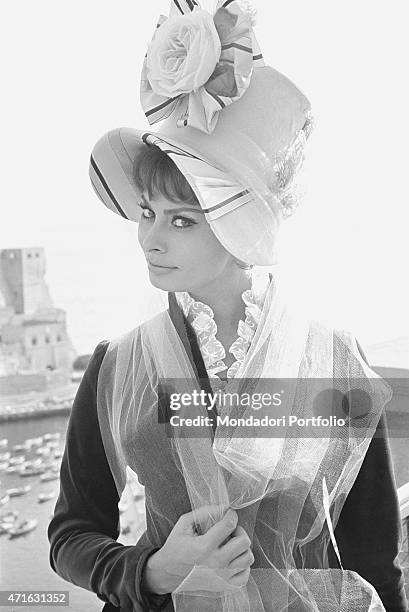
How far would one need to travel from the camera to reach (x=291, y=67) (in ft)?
4.09

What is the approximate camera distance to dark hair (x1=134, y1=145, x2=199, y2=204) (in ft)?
2.61

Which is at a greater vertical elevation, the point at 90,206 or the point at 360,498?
the point at 90,206

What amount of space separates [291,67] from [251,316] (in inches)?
22.0

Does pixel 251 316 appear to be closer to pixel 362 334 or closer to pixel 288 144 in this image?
pixel 288 144

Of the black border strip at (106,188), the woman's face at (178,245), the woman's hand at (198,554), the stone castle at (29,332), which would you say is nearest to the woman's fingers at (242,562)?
the woman's hand at (198,554)

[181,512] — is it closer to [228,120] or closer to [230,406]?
[230,406]

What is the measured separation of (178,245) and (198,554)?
0.33 m

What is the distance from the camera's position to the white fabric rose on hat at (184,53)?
2.46 feet

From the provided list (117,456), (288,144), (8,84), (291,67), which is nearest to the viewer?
(288,144)

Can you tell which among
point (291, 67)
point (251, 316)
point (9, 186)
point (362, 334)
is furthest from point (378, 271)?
point (9, 186)

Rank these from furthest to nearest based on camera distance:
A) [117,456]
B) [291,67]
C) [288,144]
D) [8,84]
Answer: [8,84], [291,67], [117,456], [288,144]

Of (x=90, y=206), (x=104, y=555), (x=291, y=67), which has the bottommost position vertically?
(x=104, y=555)

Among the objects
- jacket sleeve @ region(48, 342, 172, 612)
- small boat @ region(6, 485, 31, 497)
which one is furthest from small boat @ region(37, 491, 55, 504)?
jacket sleeve @ region(48, 342, 172, 612)

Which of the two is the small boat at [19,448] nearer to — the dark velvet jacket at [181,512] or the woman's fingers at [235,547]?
the dark velvet jacket at [181,512]
